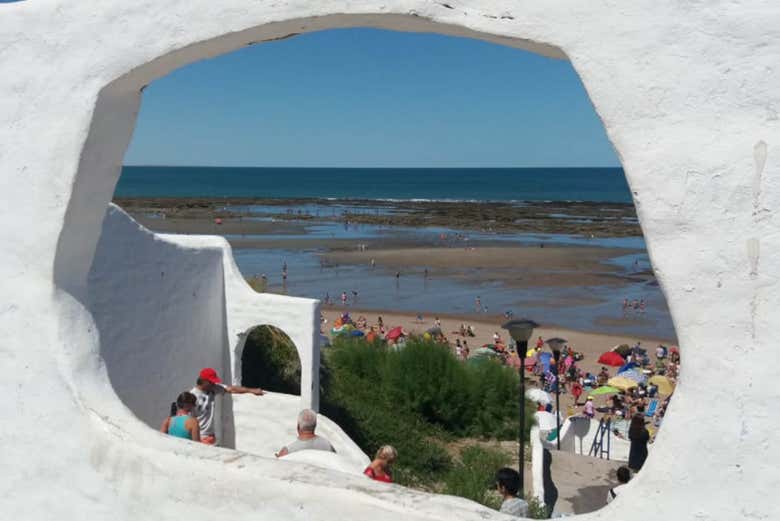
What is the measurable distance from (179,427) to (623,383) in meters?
12.7

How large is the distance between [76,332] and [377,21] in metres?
2.10

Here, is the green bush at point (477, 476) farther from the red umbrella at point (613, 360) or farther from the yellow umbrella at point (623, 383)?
the red umbrella at point (613, 360)

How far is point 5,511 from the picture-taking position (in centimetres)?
361

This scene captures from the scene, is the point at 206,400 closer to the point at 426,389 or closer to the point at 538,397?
the point at 426,389

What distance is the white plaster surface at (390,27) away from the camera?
2391mm

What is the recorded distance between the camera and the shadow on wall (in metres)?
6.41

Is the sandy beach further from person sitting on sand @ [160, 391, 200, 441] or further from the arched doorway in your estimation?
person sitting on sand @ [160, 391, 200, 441]

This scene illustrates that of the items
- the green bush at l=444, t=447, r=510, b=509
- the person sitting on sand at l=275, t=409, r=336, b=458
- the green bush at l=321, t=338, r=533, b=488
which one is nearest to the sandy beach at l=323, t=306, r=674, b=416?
the green bush at l=321, t=338, r=533, b=488

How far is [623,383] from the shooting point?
15414 millimetres

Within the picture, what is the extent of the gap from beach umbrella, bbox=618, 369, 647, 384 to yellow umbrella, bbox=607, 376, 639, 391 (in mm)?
250

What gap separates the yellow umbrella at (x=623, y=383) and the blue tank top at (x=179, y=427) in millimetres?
12464

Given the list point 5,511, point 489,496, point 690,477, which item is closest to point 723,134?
point 690,477

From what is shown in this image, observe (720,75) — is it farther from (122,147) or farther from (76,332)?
(76,332)

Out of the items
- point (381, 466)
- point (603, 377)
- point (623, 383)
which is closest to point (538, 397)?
point (623, 383)
